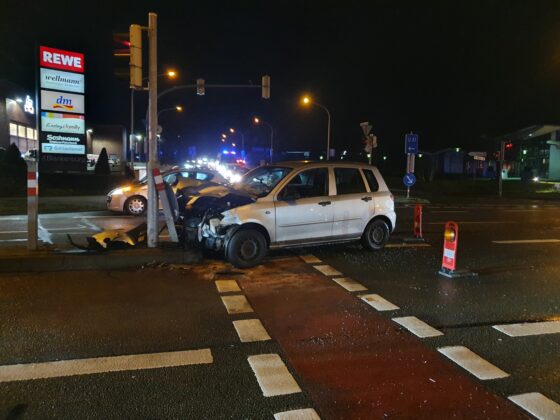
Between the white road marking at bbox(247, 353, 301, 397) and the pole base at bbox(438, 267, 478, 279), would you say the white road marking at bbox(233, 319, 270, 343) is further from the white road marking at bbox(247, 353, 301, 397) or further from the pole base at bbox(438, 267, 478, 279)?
the pole base at bbox(438, 267, 478, 279)

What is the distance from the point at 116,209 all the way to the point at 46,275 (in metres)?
8.25

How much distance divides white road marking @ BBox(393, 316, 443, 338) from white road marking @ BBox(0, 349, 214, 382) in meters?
2.30

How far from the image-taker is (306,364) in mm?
4738

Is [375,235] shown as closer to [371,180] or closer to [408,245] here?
[371,180]

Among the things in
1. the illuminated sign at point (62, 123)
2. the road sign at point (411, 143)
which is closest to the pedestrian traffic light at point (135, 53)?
the road sign at point (411, 143)

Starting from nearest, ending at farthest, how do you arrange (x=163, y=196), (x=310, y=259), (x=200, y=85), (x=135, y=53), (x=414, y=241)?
(x=135, y=53) < (x=163, y=196) < (x=310, y=259) < (x=414, y=241) < (x=200, y=85)

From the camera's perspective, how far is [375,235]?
10266mm

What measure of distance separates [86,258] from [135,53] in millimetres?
3657

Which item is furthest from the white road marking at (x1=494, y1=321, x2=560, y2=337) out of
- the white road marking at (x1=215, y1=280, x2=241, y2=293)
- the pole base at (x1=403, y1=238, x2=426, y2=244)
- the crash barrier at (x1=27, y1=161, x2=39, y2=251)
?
the crash barrier at (x1=27, y1=161, x2=39, y2=251)

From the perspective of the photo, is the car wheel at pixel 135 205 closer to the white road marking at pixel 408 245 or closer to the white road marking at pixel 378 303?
the white road marking at pixel 408 245

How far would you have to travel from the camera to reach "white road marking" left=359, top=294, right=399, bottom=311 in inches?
257

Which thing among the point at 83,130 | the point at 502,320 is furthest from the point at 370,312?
the point at 83,130

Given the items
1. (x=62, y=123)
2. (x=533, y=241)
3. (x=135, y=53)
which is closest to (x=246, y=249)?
(x=135, y=53)

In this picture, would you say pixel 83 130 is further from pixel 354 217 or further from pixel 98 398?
pixel 98 398
